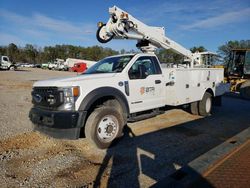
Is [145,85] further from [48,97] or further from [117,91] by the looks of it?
[48,97]

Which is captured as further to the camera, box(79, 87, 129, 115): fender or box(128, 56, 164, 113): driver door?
box(128, 56, 164, 113): driver door

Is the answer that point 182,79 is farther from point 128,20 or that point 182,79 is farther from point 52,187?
point 52,187

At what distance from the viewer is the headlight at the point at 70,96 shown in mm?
4691

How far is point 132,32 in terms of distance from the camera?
7477mm

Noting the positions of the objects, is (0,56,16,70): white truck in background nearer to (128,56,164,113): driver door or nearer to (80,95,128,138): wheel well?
(128,56,164,113): driver door

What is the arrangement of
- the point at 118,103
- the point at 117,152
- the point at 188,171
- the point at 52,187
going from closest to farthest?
1. the point at 188,171
2. the point at 52,187
3. the point at 117,152
4. the point at 118,103

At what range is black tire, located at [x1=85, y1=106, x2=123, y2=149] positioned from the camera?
4863mm

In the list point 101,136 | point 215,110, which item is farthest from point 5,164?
point 215,110

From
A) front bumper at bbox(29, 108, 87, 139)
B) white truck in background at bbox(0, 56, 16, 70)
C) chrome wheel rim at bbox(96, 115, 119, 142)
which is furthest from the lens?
white truck in background at bbox(0, 56, 16, 70)

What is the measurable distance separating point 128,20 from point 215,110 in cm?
518

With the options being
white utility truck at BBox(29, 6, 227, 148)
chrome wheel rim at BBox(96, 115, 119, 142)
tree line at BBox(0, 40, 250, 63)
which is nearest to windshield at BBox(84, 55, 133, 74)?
white utility truck at BBox(29, 6, 227, 148)

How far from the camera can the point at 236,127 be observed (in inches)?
270

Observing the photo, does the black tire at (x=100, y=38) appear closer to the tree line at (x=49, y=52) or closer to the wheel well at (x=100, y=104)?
the wheel well at (x=100, y=104)

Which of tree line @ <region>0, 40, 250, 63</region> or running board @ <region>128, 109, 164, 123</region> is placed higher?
tree line @ <region>0, 40, 250, 63</region>
